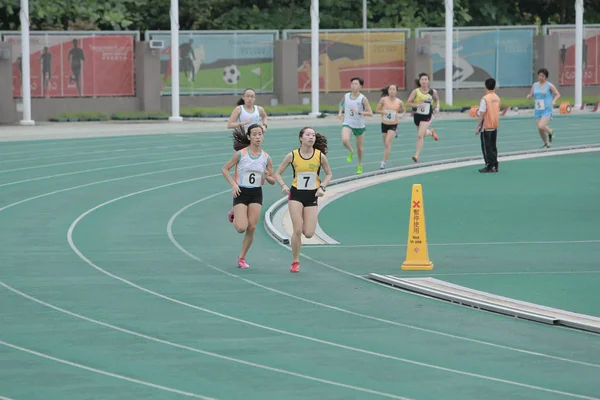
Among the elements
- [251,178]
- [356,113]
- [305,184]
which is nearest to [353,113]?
[356,113]

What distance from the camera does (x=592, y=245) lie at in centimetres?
1744

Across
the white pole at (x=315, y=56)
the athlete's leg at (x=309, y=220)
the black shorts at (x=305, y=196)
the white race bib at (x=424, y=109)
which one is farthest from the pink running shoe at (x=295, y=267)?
the white pole at (x=315, y=56)

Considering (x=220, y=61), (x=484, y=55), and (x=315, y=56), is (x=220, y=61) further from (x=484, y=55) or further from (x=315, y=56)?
(x=484, y=55)

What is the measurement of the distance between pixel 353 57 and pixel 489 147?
23.6m

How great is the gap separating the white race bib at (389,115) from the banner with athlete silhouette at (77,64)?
2028cm

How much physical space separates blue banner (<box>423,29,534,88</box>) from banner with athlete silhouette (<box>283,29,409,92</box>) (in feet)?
4.57

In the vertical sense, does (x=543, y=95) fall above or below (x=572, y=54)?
below

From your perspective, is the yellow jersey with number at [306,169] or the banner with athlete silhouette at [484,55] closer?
the yellow jersey with number at [306,169]

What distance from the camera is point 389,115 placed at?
27.3 meters

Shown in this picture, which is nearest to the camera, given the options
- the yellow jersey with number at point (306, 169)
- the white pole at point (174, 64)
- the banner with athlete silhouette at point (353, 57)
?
the yellow jersey with number at point (306, 169)

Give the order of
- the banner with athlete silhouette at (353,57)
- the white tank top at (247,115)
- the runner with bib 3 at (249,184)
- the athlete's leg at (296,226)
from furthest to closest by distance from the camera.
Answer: the banner with athlete silhouette at (353,57)
the white tank top at (247,115)
the runner with bib 3 at (249,184)
the athlete's leg at (296,226)

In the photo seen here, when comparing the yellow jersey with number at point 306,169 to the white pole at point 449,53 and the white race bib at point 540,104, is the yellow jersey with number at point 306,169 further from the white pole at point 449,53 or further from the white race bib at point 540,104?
the white pole at point 449,53

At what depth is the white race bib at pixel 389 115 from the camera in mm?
27281

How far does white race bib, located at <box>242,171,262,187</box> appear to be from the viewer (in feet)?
51.7
